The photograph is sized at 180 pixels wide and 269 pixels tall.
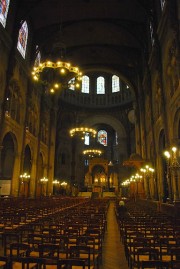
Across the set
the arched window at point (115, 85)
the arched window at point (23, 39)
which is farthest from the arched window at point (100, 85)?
the arched window at point (23, 39)

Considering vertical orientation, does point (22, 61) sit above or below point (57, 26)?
below

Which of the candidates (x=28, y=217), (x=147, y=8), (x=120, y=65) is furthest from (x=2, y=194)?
(x=120, y=65)

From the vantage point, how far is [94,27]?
2861cm

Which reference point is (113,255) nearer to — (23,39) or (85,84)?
(23,39)

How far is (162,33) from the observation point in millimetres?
19891

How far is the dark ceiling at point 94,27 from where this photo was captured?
2470cm

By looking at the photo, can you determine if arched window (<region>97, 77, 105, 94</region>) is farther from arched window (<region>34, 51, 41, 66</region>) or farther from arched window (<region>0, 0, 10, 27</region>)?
arched window (<region>0, 0, 10, 27</region>)

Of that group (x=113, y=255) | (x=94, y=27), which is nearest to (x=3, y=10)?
(x=94, y=27)

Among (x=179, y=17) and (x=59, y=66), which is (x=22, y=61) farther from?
(x=179, y=17)

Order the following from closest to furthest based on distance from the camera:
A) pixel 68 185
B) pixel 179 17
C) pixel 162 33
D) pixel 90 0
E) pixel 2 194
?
pixel 179 17
pixel 162 33
pixel 2 194
pixel 90 0
pixel 68 185

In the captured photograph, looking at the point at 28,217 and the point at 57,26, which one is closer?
the point at 28,217

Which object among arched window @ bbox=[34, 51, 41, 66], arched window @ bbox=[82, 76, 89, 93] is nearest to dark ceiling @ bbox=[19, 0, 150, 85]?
arched window @ bbox=[34, 51, 41, 66]

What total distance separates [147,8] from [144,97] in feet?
36.0

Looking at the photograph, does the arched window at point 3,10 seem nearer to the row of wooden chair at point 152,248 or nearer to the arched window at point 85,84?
the row of wooden chair at point 152,248
